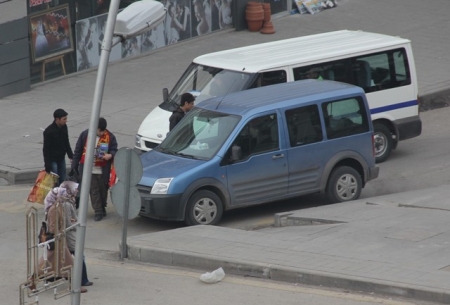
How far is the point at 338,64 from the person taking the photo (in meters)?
17.0

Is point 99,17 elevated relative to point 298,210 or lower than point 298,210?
elevated

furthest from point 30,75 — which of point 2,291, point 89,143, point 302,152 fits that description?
point 89,143

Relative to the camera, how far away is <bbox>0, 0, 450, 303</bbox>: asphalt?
11102 mm

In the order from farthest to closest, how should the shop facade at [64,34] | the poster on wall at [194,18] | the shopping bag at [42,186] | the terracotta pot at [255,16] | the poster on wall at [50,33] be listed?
the terracotta pot at [255,16] < the poster on wall at [194,18] < the poster on wall at [50,33] < the shop facade at [64,34] < the shopping bag at [42,186]

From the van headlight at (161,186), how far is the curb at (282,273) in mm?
1101

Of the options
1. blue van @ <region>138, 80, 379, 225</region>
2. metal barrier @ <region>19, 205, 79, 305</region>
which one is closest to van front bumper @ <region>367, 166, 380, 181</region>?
blue van @ <region>138, 80, 379, 225</region>

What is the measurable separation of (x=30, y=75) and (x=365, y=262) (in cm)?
1312

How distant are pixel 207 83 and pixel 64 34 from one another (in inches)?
294

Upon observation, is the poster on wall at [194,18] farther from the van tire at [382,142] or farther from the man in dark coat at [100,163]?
the man in dark coat at [100,163]

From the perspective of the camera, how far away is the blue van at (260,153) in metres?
13.8

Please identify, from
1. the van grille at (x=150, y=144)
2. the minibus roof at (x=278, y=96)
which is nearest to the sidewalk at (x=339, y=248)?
the minibus roof at (x=278, y=96)

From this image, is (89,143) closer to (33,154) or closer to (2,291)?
(2,291)

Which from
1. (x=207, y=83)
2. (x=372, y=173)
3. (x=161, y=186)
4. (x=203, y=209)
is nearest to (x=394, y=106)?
(x=372, y=173)

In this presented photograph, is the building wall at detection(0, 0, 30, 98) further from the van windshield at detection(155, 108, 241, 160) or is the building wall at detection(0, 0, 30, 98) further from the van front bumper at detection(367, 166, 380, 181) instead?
the van front bumper at detection(367, 166, 380, 181)
